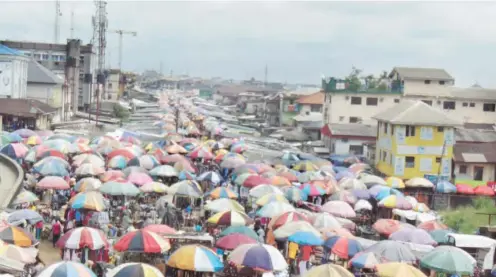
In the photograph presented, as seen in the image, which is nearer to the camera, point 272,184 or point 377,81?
point 272,184

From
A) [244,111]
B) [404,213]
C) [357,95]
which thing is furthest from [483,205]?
[244,111]

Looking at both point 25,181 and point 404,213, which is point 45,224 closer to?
point 25,181

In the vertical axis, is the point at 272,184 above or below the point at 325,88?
below

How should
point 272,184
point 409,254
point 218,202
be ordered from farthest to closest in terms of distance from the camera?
point 272,184, point 218,202, point 409,254

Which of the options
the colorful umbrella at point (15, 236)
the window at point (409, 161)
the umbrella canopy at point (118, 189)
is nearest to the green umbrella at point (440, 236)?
the umbrella canopy at point (118, 189)

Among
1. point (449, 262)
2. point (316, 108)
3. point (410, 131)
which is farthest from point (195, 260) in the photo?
point (316, 108)

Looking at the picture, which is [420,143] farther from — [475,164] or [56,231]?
[56,231]
